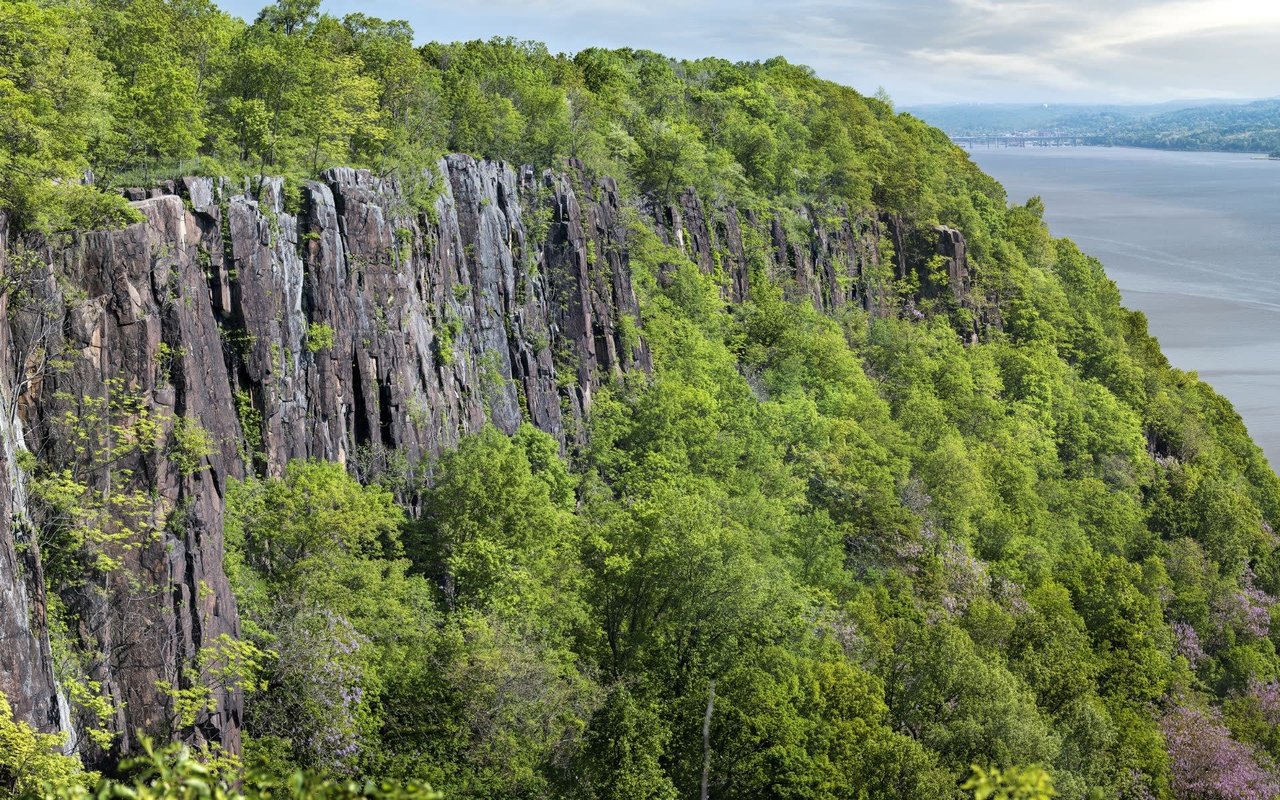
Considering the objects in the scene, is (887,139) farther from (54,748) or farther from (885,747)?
(54,748)

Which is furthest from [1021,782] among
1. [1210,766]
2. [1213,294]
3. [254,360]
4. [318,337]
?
[1213,294]

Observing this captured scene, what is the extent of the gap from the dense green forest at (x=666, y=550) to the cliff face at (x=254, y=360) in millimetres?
1432

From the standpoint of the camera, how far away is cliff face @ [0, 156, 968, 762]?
23.1 m

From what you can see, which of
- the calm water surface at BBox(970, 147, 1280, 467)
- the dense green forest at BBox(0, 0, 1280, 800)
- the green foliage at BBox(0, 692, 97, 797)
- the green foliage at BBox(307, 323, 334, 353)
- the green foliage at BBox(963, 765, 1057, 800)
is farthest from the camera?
the calm water surface at BBox(970, 147, 1280, 467)

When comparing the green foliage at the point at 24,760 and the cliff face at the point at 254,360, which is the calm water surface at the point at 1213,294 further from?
the green foliage at the point at 24,760

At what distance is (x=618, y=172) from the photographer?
6481 cm

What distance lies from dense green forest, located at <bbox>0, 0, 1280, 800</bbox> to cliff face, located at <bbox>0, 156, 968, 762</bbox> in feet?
4.70

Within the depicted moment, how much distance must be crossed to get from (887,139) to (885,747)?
86.2m

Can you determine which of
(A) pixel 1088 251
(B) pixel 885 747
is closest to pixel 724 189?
(B) pixel 885 747

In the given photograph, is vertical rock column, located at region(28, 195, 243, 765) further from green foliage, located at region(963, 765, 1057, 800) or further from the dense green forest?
green foliage, located at region(963, 765, 1057, 800)

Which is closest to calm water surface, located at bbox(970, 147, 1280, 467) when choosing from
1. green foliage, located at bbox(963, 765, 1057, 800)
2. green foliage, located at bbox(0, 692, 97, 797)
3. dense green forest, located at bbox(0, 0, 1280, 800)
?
dense green forest, located at bbox(0, 0, 1280, 800)

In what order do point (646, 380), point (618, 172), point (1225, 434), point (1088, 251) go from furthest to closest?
→ point (1088, 251)
point (1225, 434)
point (618, 172)
point (646, 380)

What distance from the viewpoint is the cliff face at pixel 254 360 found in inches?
908

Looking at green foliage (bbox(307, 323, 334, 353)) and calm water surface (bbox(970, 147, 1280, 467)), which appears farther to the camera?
calm water surface (bbox(970, 147, 1280, 467))
